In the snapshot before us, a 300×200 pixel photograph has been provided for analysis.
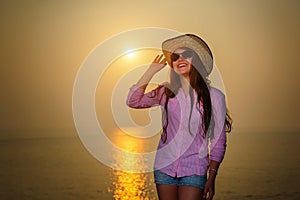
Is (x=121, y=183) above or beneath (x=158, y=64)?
above

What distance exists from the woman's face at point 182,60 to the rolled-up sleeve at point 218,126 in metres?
0.25

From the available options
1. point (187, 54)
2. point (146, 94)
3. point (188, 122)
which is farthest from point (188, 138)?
point (187, 54)

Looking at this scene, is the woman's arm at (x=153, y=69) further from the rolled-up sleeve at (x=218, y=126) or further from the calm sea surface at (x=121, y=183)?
the calm sea surface at (x=121, y=183)

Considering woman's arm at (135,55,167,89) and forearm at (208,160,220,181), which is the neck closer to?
woman's arm at (135,55,167,89)

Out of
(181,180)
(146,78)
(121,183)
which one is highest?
(121,183)

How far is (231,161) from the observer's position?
138 metres

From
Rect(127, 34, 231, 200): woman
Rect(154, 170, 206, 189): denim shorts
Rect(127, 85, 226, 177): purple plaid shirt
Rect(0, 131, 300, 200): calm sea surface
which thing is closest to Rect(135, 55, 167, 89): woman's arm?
Rect(127, 34, 231, 200): woman

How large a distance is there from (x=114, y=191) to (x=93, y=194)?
20.1 ft

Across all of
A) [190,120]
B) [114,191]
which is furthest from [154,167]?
[114,191]

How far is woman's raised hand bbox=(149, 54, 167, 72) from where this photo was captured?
359 cm

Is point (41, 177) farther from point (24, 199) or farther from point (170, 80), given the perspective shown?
point (170, 80)

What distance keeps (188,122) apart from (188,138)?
0.11 metres

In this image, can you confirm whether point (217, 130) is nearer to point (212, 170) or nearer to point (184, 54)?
point (212, 170)

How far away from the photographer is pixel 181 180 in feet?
11.3
